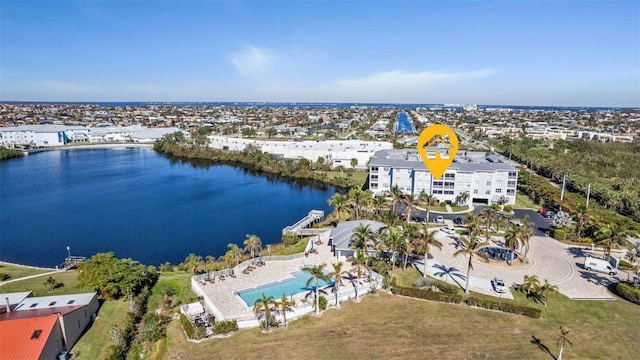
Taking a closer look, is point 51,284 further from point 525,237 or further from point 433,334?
point 525,237

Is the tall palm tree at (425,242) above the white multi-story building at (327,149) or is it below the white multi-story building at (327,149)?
below

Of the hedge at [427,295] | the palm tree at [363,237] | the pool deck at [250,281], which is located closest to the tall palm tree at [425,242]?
the hedge at [427,295]

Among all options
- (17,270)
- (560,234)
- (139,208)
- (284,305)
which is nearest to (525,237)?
(560,234)

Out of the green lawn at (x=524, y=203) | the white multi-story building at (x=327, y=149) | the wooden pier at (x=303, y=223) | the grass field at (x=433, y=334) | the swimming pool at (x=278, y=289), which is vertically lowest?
the grass field at (x=433, y=334)

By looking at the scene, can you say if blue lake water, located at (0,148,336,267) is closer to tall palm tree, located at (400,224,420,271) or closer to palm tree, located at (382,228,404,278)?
palm tree, located at (382,228,404,278)

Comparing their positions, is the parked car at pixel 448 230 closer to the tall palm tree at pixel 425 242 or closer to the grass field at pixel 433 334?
the tall palm tree at pixel 425 242

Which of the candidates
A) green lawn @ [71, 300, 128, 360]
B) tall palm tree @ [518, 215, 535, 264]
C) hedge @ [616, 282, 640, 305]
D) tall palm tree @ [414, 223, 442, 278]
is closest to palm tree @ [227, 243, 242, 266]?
green lawn @ [71, 300, 128, 360]

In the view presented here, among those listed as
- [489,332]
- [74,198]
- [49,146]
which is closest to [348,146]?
[74,198]
